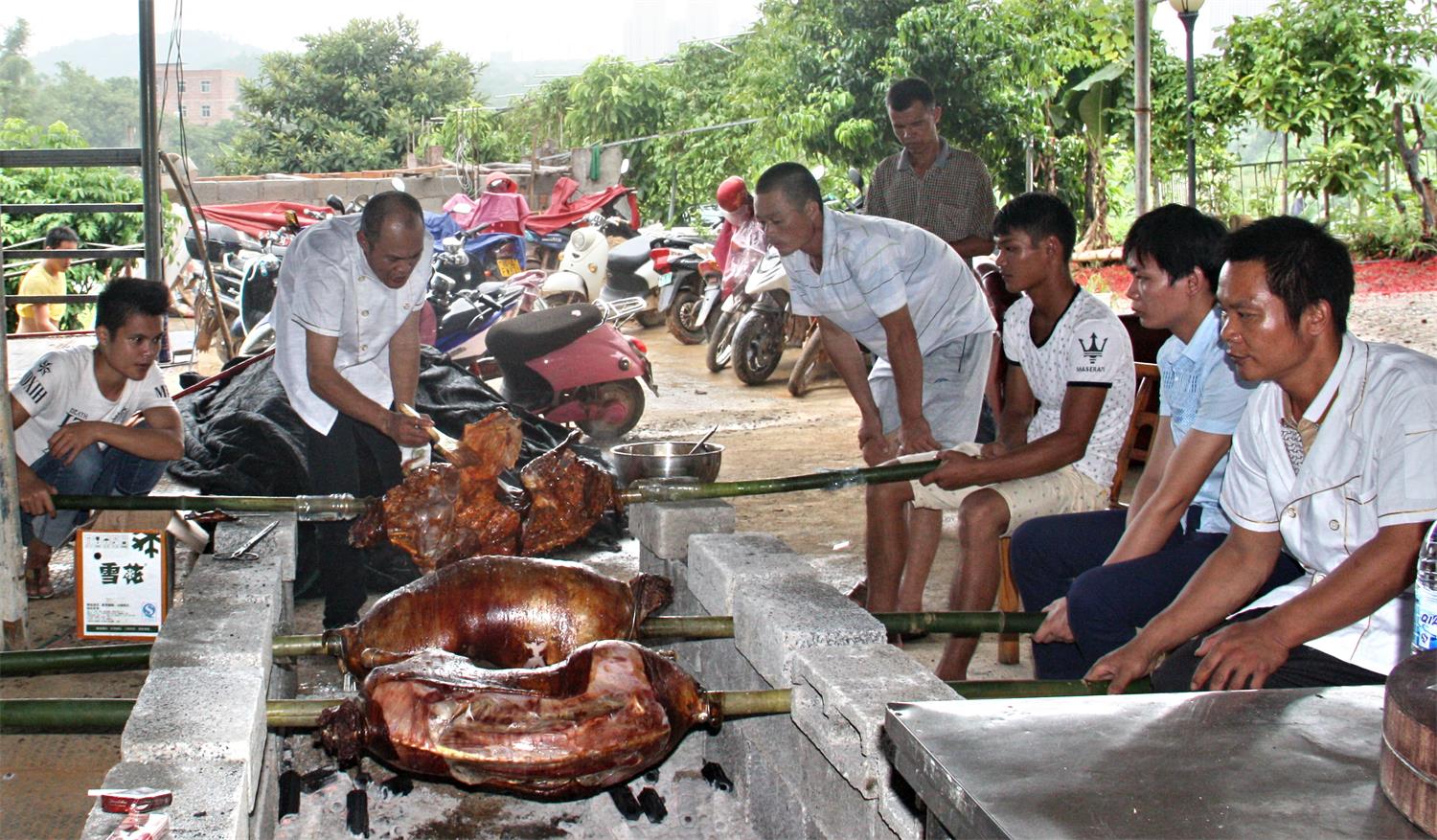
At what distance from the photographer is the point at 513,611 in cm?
313

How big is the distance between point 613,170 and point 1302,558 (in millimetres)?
21334

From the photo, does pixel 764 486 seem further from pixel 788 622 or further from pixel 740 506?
pixel 740 506

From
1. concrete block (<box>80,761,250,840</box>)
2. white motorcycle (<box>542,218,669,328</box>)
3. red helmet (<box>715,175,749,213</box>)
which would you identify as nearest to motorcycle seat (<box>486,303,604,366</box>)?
red helmet (<box>715,175,749,213</box>)

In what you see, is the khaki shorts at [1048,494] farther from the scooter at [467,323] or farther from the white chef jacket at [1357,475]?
the scooter at [467,323]

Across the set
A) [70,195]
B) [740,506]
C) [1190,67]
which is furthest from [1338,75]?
[70,195]

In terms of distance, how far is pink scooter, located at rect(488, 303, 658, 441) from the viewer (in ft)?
27.1

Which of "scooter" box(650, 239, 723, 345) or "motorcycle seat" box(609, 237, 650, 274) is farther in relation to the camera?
"motorcycle seat" box(609, 237, 650, 274)

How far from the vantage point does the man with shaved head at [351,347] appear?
14.7 ft

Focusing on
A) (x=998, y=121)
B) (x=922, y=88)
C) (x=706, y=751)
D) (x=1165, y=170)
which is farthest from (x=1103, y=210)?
(x=706, y=751)

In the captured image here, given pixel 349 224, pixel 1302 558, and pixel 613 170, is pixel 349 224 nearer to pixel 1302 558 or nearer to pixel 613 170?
pixel 1302 558

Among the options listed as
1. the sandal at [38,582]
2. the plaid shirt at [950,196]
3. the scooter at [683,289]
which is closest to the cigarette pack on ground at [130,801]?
the sandal at [38,582]

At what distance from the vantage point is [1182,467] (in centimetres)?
340

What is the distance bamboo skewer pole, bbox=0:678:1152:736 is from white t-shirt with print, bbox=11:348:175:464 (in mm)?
2869

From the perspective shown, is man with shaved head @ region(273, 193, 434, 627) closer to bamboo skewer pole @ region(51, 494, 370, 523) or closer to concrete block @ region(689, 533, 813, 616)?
bamboo skewer pole @ region(51, 494, 370, 523)
